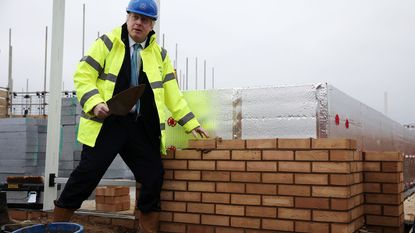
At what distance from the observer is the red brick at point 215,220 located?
2.98 m

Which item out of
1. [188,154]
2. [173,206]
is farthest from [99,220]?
[188,154]

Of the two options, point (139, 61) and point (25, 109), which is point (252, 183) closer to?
point (139, 61)

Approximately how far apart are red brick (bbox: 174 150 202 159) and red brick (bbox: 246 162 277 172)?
41cm

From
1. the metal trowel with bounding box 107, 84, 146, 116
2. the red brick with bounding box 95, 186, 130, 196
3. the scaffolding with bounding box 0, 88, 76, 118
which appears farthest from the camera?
the scaffolding with bounding box 0, 88, 76, 118

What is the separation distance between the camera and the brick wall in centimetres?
269

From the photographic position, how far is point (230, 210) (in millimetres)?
2973

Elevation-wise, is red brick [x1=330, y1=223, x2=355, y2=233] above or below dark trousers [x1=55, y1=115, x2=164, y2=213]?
below

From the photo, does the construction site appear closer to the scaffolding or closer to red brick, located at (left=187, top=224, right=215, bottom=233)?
red brick, located at (left=187, top=224, right=215, bottom=233)

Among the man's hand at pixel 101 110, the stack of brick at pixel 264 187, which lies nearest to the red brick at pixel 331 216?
the stack of brick at pixel 264 187

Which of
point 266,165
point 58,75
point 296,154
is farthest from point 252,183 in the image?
point 58,75

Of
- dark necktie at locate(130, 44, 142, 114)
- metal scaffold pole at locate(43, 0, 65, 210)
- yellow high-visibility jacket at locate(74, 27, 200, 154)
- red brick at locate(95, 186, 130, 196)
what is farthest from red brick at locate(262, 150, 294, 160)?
metal scaffold pole at locate(43, 0, 65, 210)

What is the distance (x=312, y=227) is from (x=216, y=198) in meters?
0.72

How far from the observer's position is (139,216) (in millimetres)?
3279

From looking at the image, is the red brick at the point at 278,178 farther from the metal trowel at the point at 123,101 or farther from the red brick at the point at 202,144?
the metal trowel at the point at 123,101
